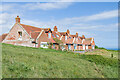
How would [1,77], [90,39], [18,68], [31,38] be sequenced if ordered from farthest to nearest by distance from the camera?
[90,39] < [31,38] < [18,68] < [1,77]

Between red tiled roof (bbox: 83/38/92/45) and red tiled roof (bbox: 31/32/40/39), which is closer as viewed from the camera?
red tiled roof (bbox: 31/32/40/39)

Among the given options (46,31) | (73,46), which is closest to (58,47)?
(46,31)

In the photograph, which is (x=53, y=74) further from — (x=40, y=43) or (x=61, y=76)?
(x=40, y=43)

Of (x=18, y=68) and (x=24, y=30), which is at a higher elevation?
(x=24, y=30)

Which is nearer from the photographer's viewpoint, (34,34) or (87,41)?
(34,34)

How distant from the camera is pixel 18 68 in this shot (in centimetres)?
909

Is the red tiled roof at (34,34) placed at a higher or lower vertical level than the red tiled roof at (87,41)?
higher

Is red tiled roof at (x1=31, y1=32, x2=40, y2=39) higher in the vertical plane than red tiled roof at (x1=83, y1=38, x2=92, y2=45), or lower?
higher

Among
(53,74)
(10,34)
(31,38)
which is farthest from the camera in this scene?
(10,34)

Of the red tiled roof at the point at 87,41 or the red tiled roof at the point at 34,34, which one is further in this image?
the red tiled roof at the point at 87,41

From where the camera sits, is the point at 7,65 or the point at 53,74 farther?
the point at 53,74

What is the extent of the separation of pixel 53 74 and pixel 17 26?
28435mm

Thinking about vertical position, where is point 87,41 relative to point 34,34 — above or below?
below

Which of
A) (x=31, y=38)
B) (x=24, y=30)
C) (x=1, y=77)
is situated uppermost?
(x=24, y=30)
